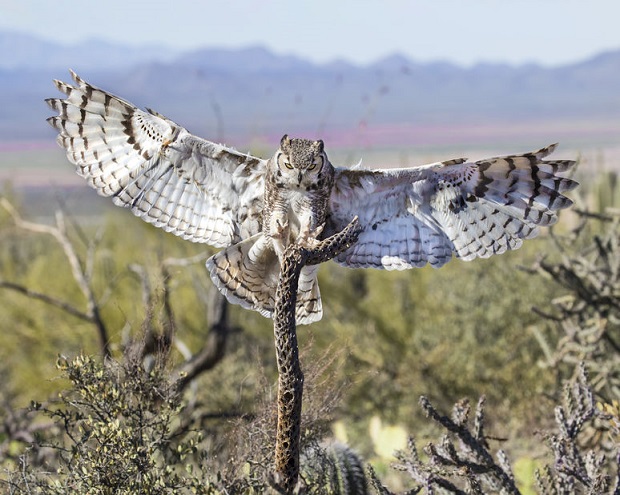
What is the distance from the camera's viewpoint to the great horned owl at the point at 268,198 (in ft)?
14.9

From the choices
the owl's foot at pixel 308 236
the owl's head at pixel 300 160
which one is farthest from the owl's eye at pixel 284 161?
the owl's foot at pixel 308 236

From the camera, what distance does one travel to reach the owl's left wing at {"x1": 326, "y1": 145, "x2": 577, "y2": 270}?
14.8 feet

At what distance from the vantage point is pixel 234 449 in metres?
4.17

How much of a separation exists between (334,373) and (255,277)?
69 centimetres

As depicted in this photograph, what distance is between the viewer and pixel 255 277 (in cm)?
467

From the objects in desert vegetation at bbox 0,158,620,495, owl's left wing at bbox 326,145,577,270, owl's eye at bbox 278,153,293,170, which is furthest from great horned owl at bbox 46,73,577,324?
desert vegetation at bbox 0,158,620,495

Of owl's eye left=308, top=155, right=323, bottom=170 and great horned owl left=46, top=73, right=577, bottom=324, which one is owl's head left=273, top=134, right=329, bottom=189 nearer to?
owl's eye left=308, top=155, right=323, bottom=170

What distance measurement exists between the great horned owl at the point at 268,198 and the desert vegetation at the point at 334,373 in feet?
1.47

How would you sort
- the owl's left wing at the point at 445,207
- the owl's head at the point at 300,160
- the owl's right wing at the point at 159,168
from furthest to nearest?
the owl's right wing at the point at 159,168 < the owl's left wing at the point at 445,207 < the owl's head at the point at 300,160

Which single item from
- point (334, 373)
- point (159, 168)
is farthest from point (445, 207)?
point (159, 168)

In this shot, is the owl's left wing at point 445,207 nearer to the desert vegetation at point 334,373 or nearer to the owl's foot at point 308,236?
the owl's foot at point 308,236

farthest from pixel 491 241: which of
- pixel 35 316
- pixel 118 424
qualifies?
pixel 35 316

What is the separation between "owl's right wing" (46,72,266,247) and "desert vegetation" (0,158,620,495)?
1.57 feet

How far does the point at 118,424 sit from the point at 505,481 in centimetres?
165
